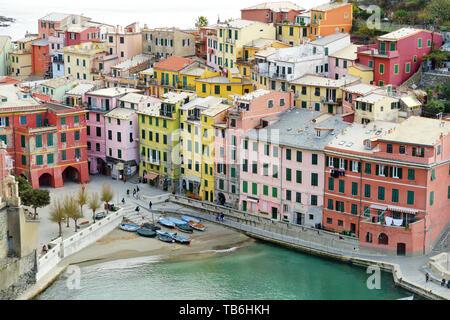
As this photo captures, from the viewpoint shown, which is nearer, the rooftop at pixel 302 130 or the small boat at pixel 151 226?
the rooftop at pixel 302 130

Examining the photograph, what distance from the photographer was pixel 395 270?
214 ft

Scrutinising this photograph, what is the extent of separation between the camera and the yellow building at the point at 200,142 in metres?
78.9

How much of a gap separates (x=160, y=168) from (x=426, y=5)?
3290cm

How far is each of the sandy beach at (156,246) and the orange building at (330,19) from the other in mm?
25772

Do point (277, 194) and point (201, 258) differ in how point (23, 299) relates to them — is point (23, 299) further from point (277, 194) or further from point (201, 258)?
point (277, 194)

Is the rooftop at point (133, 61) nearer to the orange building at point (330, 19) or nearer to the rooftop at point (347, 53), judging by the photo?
the orange building at point (330, 19)

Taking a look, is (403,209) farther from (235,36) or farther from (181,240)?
(235,36)

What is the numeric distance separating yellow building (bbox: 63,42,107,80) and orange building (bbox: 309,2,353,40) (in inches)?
942

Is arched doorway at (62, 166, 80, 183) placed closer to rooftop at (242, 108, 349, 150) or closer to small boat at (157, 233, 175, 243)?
small boat at (157, 233, 175, 243)

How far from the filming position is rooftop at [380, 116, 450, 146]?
66812mm

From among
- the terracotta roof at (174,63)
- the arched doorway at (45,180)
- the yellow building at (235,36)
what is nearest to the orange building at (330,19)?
the yellow building at (235,36)

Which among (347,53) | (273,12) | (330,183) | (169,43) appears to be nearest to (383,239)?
(330,183)

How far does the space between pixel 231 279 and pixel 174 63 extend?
3245 centimetres

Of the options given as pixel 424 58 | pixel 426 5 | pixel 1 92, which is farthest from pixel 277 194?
pixel 426 5
